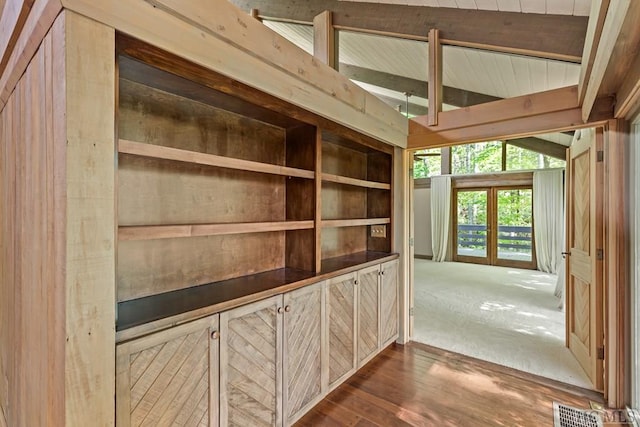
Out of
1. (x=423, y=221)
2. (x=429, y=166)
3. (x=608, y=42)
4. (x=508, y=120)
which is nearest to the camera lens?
(x=608, y=42)

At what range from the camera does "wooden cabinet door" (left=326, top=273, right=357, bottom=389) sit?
2.17 meters

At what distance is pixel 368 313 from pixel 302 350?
0.87m

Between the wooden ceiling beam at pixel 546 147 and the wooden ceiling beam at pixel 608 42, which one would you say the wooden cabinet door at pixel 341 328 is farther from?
the wooden ceiling beam at pixel 546 147

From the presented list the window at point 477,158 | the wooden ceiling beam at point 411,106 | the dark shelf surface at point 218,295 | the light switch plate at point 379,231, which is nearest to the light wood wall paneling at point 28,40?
the dark shelf surface at point 218,295

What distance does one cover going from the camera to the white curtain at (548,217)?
6.85 metres

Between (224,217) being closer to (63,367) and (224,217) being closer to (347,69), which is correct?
(63,367)

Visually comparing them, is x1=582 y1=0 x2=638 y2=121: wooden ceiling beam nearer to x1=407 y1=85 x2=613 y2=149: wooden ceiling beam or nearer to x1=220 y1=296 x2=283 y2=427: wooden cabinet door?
x1=407 y1=85 x2=613 y2=149: wooden ceiling beam

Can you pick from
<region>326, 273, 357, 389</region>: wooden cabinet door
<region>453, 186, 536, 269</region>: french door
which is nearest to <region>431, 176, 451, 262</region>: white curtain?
<region>453, 186, 536, 269</region>: french door

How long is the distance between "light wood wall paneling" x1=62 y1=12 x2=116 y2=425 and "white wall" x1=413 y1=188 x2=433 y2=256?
29.7 ft

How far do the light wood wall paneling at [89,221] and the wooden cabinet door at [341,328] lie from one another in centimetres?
138

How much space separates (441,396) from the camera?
2.22 m

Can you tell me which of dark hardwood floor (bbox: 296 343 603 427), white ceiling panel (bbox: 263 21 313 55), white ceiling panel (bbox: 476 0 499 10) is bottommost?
dark hardwood floor (bbox: 296 343 603 427)

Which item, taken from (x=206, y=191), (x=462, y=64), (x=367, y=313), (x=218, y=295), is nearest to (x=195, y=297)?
(x=218, y=295)

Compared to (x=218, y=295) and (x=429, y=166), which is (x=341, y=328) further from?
(x=429, y=166)
